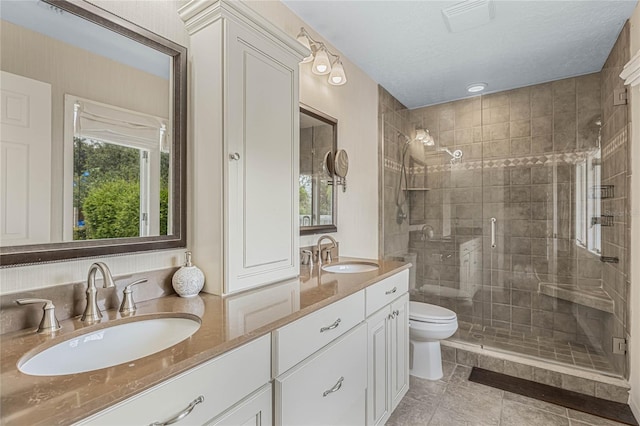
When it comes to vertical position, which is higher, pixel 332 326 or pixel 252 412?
pixel 332 326

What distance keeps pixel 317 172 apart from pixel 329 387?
127 centimetres

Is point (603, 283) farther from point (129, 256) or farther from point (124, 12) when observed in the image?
point (124, 12)

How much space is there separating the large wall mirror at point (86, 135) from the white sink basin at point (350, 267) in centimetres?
97

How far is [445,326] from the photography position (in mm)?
2203

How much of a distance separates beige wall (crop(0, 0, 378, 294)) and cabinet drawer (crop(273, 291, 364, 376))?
574 millimetres

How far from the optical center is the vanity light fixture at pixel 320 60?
1.90 m

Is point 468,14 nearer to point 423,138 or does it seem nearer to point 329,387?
point 423,138

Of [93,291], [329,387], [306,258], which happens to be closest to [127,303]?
[93,291]

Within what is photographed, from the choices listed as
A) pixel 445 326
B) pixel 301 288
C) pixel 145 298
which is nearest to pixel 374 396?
pixel 301 288

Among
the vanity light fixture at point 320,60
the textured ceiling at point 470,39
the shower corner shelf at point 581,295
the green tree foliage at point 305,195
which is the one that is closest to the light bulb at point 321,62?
the vanity light fixture at point 320,60

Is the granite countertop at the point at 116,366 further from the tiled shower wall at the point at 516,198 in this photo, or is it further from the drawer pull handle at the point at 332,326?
the tiled shower wall at the point at 516,198

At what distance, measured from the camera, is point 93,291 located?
95cm

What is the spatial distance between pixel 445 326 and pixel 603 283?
4.39 ft

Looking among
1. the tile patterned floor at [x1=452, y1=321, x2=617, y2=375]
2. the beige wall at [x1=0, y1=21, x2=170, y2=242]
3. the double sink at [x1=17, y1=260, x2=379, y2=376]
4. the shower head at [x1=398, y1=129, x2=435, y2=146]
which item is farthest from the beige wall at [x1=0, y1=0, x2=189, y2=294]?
the tile patterned floor at [x1=452, y1=321, x2=617, y2=375]
